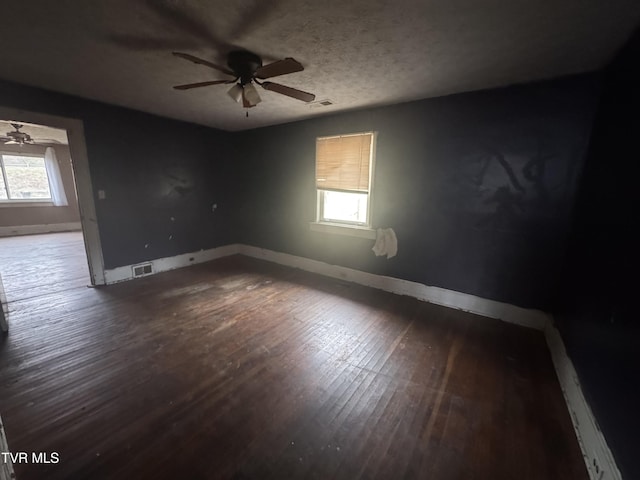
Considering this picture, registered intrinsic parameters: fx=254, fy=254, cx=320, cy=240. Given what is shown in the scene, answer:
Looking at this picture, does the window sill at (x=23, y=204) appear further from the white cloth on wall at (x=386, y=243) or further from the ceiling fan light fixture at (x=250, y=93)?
the white cloth on wall at (x=386, y=243)

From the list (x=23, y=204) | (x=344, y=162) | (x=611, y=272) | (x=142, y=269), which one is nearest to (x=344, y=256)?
(x=344, y=162)

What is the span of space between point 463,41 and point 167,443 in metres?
3.08

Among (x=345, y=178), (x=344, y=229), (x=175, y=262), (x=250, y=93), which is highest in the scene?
(x=250, y=93)

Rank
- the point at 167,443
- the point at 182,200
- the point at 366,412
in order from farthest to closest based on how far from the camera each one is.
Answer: the point at 182,200, the point at 366,412, the point at 167,443

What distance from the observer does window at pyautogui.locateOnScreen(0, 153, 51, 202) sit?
6.46 meters

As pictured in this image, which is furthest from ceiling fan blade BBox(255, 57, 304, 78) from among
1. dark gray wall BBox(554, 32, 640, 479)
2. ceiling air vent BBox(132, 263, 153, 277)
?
ceiling air vent BBox(132, 263, 153, 277)

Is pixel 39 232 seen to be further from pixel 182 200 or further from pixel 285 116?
pixel 285 116

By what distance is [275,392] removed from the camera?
1721 mm

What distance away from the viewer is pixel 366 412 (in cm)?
159

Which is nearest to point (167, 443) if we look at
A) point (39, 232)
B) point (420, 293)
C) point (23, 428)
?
point (23, 428)

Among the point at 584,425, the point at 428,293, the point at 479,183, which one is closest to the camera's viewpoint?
the point at 584,425

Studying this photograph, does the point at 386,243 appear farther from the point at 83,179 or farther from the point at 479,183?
the point at 83,179

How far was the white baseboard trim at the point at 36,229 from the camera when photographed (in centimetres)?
634

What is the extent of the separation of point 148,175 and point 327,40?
11.1ft
